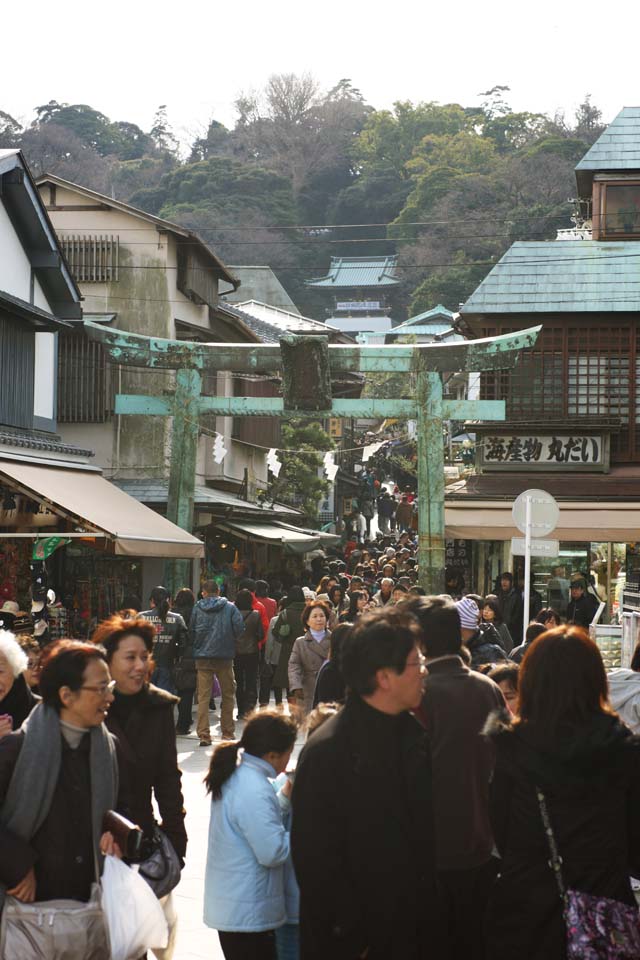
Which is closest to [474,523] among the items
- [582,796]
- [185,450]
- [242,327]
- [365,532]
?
[185,450]

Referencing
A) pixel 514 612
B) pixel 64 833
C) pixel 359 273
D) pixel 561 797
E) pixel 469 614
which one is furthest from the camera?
pixel 359 273

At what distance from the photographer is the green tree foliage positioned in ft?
111

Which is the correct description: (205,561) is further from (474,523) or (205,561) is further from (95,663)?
(95,663)

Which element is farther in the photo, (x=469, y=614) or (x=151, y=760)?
(x=469, y=614)

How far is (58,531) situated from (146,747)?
11.4m

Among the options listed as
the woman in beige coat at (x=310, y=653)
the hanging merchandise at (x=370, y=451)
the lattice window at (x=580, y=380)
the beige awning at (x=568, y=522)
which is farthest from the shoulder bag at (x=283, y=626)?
the hanging merchandise at (x=370, y=451)

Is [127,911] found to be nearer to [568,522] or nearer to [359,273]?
[568,522]

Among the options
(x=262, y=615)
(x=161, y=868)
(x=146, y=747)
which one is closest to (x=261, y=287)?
(x=262, y=615)

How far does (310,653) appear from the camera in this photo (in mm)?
12742

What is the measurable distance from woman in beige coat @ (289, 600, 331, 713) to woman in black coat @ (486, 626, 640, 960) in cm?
847

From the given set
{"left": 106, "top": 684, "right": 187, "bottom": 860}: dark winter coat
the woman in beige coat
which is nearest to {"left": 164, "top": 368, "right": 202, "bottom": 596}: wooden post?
the woman in beige coat

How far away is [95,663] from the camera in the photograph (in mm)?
4875

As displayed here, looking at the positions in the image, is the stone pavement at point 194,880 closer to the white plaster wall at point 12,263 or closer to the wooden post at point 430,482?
the white plaster wall at point 12,263

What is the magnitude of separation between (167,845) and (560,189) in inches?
2443
